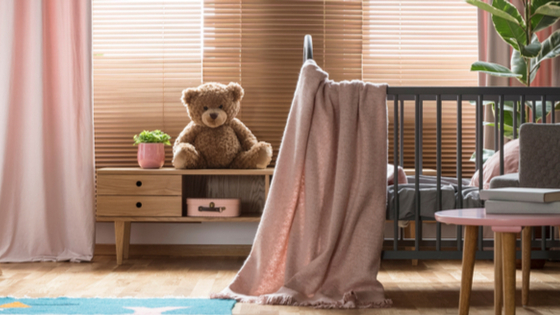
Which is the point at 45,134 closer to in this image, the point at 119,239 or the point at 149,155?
the point at 149,155

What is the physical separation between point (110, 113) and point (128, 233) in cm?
64

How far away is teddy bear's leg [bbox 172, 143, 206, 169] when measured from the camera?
2.30 meters

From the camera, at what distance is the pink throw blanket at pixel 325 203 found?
1561mm

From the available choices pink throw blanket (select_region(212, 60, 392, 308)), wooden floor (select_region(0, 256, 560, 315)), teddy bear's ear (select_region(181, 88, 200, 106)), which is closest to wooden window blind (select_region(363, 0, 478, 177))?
wooden floor (select_region(0, 256, 560, 315))

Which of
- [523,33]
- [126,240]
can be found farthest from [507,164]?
[126,240]

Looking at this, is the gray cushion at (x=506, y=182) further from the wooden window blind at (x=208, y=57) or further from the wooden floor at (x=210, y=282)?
the wooden window blind at (x=208, y=57)

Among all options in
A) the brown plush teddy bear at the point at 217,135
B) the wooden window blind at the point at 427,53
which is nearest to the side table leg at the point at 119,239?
Answer: the brown plush teddy bear at the point at 217,135

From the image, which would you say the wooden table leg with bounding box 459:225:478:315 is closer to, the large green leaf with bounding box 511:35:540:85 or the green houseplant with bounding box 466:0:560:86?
the green houseplant with bounding box 466:0:560:86

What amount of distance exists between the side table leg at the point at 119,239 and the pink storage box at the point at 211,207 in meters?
0.30

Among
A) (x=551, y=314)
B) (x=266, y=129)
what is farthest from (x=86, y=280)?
(x=551, y=314)

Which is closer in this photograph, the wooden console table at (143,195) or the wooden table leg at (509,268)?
the wooden table leg at (509,268)

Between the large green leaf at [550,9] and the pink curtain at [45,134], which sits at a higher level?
the large green leaf at [550,9]

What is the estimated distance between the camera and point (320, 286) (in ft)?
5.14

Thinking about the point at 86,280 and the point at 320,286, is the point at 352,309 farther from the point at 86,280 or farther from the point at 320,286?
the point at 86,280
